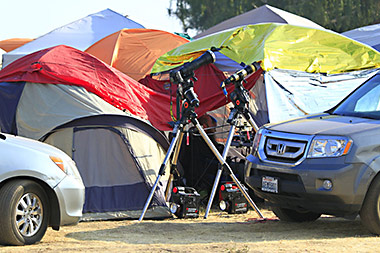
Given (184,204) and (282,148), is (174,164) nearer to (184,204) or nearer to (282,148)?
(184,204)

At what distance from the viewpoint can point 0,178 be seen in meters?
6.65

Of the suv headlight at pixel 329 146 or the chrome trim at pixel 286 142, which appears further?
the chrome trim at pixel 286 142

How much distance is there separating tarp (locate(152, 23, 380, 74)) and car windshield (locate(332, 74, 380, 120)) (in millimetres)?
2359

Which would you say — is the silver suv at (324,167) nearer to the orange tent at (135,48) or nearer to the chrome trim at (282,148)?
the chrome trim at (282,148)

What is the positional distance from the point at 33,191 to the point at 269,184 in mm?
2624

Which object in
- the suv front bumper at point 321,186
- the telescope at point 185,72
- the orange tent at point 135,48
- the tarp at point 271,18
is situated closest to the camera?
the suv front bumper at point 321,186

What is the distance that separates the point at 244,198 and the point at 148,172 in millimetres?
1521

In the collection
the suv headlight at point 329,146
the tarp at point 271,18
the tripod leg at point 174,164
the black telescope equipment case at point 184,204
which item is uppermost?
the tarp at point 271,18

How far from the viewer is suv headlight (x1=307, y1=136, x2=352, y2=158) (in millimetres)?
6902

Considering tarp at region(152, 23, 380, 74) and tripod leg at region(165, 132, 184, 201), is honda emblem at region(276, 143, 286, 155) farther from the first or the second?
tarp at region(152, 23, 380, 74)

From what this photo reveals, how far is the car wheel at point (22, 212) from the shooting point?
6586mm

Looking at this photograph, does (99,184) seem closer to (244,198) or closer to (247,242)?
(244,198)

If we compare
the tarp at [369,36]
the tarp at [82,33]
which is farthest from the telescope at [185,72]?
the tarp at [82,33]

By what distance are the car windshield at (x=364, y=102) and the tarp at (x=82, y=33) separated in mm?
11358
